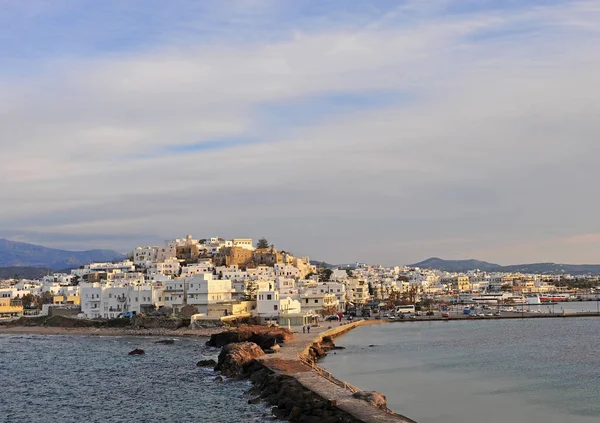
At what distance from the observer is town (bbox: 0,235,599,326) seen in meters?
69.3

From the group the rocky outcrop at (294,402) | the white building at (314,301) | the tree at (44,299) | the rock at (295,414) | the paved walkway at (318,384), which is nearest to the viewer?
the paved walkway at (318,384)

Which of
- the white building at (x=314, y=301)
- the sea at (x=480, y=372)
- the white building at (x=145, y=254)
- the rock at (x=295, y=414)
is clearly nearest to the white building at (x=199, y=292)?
the white building at (x=314, y=301)

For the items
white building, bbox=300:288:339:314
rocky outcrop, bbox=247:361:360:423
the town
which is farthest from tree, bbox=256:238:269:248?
rocky outcrop, bbox=247:361:360:423

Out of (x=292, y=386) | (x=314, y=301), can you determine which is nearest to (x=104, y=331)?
(x=314, y=301)

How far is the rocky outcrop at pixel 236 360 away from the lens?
36.3 meters

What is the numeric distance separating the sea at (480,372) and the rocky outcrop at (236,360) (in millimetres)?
4335

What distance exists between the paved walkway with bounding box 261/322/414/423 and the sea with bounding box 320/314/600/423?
2.12 meters

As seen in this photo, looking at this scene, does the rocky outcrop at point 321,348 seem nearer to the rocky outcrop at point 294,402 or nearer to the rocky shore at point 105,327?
the rocky outcrop at point 294,402

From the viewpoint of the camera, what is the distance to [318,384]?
94.9 feet

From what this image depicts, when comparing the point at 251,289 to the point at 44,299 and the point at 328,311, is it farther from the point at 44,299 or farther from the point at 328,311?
the point at 44,299

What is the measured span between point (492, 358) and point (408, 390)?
1327 cm

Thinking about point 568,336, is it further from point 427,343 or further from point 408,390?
point 408,390

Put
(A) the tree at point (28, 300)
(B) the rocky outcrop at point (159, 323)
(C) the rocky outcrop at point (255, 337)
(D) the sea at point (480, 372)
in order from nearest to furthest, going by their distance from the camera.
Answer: (D) the sea at point (480, 372), (C) the rocky outcrop at point (255, 337), (B) the rocky outcrop at point (159, 323), (A) the tree at point (28, 300)

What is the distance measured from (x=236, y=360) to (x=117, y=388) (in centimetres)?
625
